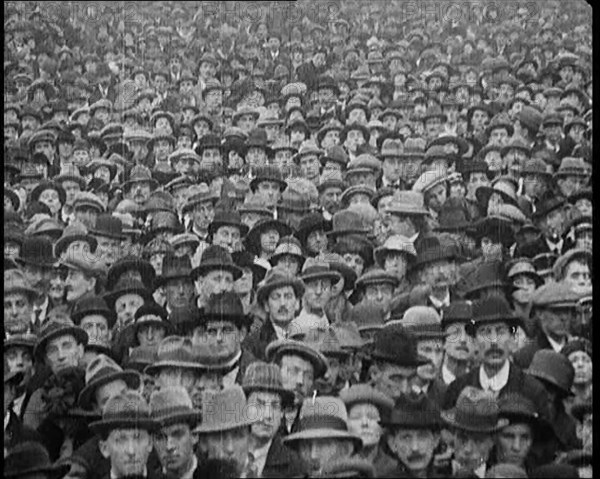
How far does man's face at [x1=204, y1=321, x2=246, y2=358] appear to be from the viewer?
6.94 meters

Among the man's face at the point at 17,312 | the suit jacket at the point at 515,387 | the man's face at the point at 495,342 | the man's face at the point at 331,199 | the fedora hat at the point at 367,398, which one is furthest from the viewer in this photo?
the man's face at the point at 331,199

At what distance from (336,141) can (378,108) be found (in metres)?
0.45

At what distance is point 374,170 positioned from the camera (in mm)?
7559

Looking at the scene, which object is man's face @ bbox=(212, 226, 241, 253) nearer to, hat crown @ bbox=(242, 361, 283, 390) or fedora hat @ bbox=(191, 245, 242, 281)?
fedora hat @ bbox=(191, 245, 242, 281)

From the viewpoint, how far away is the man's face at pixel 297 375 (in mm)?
6797

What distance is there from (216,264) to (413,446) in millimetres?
1894

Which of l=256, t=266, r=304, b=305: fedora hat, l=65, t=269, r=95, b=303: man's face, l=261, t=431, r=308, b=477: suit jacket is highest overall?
l=65, t=269, r=95, b=303: man's face

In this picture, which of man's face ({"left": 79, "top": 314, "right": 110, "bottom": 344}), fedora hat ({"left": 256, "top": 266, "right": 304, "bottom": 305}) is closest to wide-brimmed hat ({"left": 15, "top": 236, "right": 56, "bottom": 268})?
man's face ({"left": 79, "top": 314, "right": 110, "bottom": 344})

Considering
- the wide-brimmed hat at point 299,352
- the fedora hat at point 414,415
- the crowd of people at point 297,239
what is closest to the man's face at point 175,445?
the crowd of people at point 297,239

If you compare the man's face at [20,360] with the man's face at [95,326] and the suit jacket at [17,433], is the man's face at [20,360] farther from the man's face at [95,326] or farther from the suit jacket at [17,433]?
the man's face at [95,326]

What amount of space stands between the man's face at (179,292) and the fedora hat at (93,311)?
16.4 inches

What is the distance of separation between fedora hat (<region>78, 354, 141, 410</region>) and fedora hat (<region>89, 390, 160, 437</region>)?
0.10 metres

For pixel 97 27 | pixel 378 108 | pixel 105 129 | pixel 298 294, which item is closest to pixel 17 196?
pixel 105 129

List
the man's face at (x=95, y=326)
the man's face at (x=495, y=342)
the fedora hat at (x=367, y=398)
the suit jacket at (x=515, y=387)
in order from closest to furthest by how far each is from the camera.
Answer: the suit jacket at (x=515, y=387) < the fedora hat at (x=367, y=398) < the man's face at (x=495, y=342) < the man's face at (x=95, y=326)
